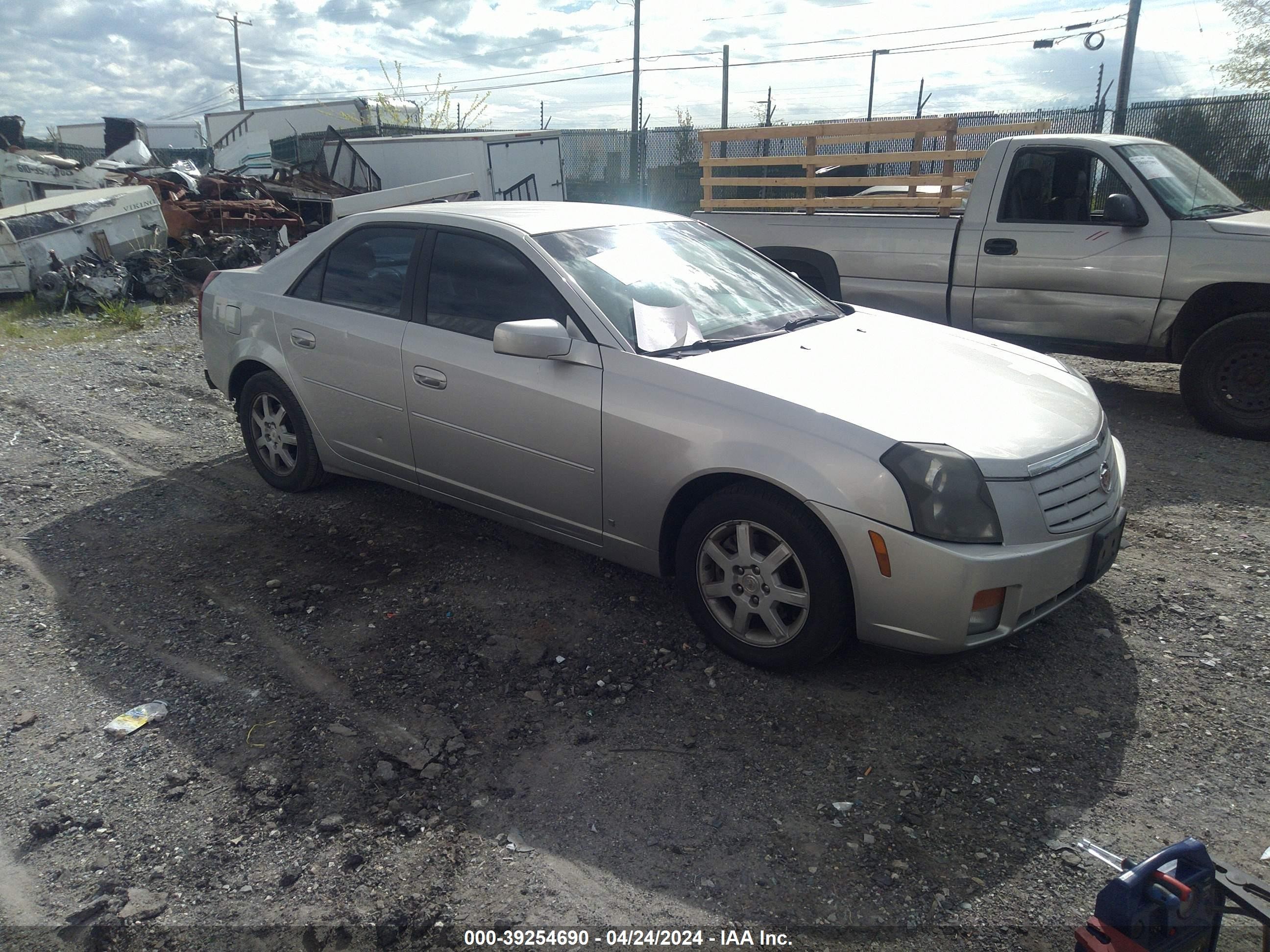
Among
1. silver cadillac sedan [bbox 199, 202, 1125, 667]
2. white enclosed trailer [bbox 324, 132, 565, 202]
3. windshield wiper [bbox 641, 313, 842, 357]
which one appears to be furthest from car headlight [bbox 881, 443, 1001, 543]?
white enclosed trailer [bbox 324, 132, 565, 202]

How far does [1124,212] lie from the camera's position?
6.31 metres

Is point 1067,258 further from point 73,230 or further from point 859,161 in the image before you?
point 73,230

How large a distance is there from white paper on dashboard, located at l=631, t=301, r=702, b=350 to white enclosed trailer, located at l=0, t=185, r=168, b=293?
12.0 meters

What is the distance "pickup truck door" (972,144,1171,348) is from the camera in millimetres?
6375

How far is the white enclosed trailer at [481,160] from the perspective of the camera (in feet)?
55.5

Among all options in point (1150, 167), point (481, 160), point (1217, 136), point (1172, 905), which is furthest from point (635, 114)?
point (1172, 905)

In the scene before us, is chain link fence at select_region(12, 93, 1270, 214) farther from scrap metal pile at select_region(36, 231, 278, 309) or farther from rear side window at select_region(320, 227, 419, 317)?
scrap metal pile at select_region(36, 231, 278, 309)

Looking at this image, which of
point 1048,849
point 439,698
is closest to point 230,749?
point 439,698

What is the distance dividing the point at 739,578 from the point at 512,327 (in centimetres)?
133

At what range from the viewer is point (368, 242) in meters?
4.67

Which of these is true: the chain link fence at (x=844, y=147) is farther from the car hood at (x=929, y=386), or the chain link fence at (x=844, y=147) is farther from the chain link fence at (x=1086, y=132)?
the car hood at (x=929, y=386)

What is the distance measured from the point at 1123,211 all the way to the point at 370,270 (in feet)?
16.7

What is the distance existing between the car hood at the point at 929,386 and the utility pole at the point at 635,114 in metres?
17.4

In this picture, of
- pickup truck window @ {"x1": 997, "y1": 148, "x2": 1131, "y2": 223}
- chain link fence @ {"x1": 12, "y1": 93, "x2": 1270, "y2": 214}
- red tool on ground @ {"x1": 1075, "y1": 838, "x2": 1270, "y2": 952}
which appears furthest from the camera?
chain link fence @ {"x1": 12, "y1": 93, "x2": 1270, "y2": 214}
